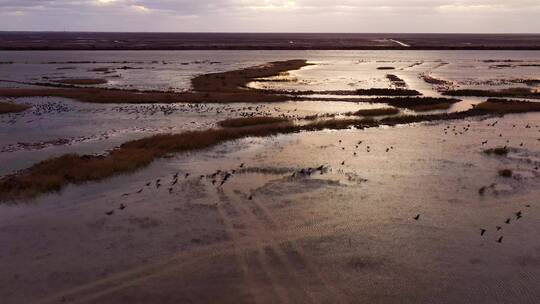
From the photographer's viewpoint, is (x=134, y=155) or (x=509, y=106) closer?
(x=134, y=155)

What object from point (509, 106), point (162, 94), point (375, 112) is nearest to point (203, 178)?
point (375, 112)

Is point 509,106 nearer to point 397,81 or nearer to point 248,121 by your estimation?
point 248,121

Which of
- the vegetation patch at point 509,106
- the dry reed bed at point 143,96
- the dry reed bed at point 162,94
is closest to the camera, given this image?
the vegetation patch at point 509,106

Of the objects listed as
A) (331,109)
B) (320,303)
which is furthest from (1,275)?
(331,109)

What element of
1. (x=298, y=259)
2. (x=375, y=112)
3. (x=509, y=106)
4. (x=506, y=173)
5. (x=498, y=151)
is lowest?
(x=298, y=259)

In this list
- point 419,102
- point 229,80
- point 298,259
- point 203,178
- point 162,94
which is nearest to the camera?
point 298,259

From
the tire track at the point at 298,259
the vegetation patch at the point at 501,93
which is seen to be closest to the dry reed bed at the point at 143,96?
the vegetation patch at the point at 501,93

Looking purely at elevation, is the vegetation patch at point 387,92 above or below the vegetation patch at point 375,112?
above

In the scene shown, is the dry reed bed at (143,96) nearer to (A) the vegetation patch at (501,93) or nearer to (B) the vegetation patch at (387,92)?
(B) the vegetation patch at (387,92)
